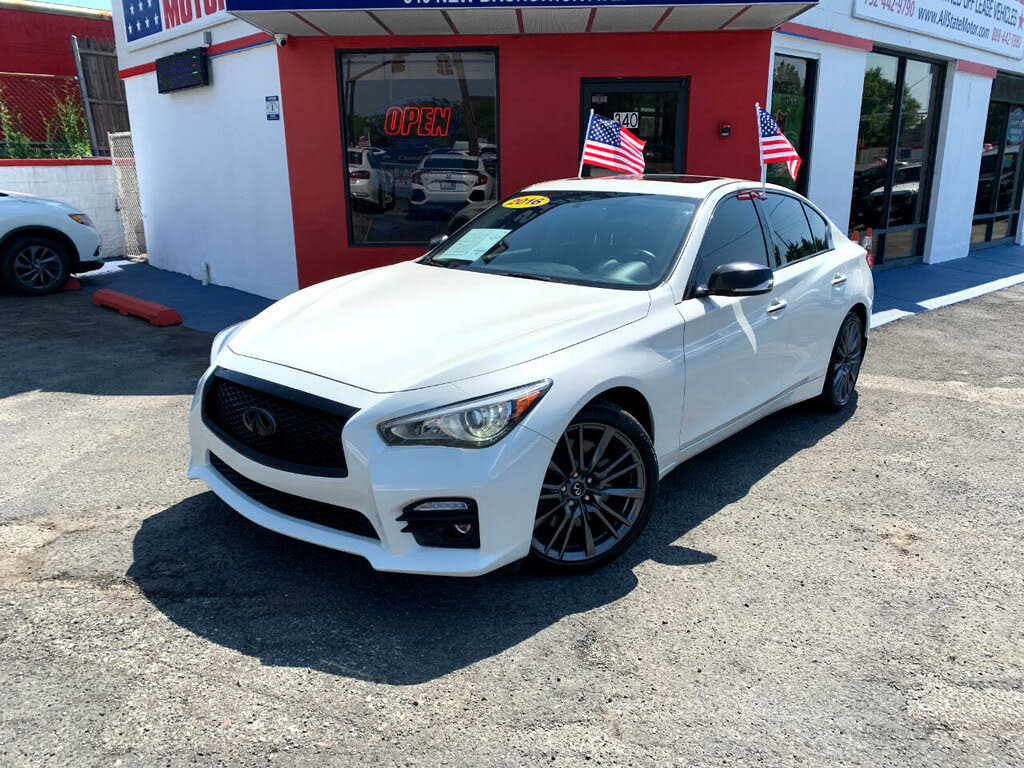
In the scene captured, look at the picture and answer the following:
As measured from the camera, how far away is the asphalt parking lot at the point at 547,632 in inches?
101

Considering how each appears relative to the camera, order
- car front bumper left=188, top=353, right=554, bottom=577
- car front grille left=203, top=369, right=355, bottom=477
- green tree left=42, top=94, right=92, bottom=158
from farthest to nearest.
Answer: green tree left=42, top=94, right=92, bottom=158, car front grille left=203, top=369, right=355, bottom=477, car front bumper left=188, top=353, right=554, bottom=577


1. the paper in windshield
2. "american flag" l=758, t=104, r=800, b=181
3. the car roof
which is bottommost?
the paper in windshield

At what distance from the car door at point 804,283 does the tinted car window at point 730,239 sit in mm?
173

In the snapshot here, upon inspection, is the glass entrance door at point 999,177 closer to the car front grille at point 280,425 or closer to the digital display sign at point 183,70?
the digital display sign at point 183,70

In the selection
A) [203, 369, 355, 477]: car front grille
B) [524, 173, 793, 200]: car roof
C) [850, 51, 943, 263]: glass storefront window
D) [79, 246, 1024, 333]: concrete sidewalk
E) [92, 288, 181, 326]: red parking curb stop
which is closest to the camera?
[203, 369, 355, 477]: car front grille

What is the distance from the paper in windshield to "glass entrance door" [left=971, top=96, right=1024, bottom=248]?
12.7 metres

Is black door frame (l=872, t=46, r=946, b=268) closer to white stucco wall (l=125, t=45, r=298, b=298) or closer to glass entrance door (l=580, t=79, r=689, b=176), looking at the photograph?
glass entrance door (l=580, t=79, r=689, b=176)

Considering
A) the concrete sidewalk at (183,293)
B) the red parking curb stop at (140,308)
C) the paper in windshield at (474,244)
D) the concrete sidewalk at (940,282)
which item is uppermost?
the paper in windshield at (474,244)

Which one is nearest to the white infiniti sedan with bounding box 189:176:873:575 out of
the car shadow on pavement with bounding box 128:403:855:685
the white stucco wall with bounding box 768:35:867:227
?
the car shadow on pavement with bounding box 128:403:855:685

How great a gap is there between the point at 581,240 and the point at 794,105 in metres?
6.80

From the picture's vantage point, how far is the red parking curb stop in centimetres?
877

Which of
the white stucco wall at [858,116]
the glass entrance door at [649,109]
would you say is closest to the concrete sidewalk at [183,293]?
the glass entrance door at [649,109]

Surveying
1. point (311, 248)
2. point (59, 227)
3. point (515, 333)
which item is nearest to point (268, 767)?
point (515, 333)

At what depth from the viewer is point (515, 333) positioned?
3.33m
